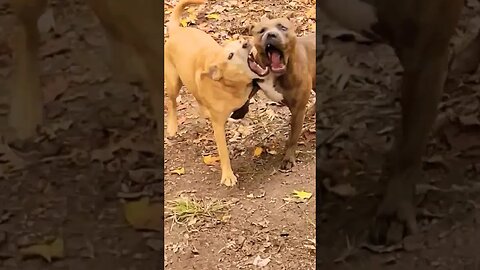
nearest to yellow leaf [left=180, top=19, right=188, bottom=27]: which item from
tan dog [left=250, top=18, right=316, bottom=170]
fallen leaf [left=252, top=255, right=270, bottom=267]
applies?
tan dog [left=250, top=18, right=316, bottom=170]

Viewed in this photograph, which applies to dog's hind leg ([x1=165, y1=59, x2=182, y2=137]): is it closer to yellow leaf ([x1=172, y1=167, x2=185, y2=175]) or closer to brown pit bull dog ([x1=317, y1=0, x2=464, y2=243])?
yellow leaf ([x1=172, y1=167, x2=185, y2=175])

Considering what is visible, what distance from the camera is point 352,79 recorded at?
3.96 feet

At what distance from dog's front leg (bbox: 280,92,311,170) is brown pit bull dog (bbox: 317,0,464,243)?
107 cm

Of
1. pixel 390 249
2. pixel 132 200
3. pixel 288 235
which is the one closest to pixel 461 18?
pixel 390 249

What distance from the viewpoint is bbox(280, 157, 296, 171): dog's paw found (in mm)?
2314

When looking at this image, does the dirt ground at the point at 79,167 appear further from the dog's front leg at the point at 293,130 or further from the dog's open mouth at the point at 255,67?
the dog's front leg at the point at 293,130

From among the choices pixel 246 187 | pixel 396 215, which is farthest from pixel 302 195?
pixel 396 215

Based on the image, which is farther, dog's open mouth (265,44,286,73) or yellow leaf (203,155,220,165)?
yellow leaf (203,155,220,165)

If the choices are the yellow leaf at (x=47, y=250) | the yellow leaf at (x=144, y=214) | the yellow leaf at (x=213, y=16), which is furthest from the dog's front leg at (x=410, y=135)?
the yellow leaf at (x=213, y=16)

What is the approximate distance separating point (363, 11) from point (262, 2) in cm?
185

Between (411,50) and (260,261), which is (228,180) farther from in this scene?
(411,50)

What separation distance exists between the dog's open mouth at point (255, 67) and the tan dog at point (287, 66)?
13 mm

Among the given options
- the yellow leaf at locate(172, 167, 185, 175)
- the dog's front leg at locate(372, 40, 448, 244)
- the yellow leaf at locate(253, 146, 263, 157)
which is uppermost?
the dog's front leg at locate(372, 40, 448, 244)

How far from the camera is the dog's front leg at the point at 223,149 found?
2.21m
